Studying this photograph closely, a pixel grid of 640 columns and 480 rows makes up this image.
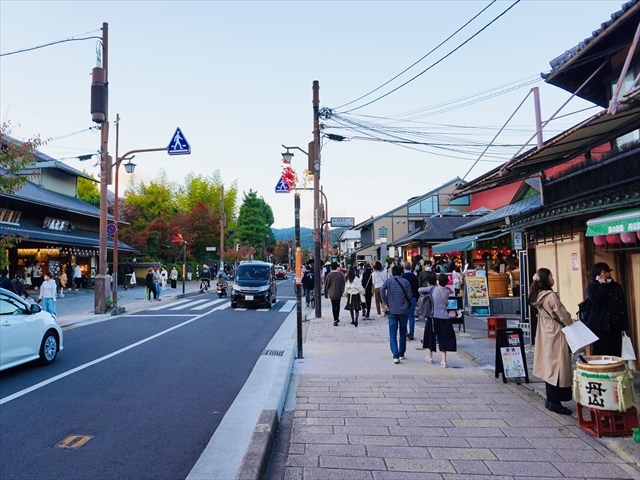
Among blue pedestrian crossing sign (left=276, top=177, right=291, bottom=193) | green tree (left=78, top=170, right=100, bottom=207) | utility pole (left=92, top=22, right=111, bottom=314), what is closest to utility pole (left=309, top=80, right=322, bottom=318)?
blue pedestrian crossing sign (left=276, top=177, right=291, bottom=193)

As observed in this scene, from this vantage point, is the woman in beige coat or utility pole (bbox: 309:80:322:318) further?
utility pole (bbox: 309:80:322:318)

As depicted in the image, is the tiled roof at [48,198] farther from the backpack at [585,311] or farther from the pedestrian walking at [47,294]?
the backpack at [585,311]

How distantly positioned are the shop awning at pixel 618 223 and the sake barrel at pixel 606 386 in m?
1.55

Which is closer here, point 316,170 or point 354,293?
point 354,293

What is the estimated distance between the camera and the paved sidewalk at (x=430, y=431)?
4.20m

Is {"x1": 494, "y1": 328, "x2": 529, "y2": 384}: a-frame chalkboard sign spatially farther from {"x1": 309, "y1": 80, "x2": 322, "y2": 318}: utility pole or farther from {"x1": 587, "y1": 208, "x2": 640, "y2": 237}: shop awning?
{"x1": 309, "y1": 80, "x2": 322, "y2": 318}: utility pole

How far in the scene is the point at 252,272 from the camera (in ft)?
71.2

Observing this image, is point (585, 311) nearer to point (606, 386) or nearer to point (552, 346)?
point (552, 346)

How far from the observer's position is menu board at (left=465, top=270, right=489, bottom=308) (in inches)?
550

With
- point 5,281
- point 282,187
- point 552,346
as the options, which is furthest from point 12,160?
point 552,346

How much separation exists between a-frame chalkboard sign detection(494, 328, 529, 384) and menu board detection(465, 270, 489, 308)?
6.73 meters

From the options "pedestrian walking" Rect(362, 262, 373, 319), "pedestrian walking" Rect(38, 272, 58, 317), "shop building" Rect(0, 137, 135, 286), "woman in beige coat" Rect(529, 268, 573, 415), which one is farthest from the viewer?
"shop building" Rect(0, 137, 135, 286)

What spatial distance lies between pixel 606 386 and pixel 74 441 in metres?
5.62

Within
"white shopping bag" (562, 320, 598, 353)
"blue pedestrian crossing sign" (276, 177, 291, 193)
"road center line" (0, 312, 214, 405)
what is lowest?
"road center line" (0, 312, 214, 405)
